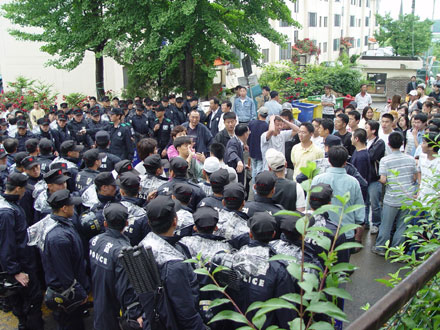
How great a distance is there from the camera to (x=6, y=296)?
4.98 metres

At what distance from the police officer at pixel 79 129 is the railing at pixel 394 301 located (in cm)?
970

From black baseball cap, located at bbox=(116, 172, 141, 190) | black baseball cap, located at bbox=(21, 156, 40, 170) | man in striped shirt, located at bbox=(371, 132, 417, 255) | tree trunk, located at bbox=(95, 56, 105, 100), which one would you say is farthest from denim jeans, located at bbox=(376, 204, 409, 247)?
tree trunk, located at bbox=(95, 56, 105, 100)

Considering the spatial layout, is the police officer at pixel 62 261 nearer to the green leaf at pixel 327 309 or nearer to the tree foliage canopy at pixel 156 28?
the green leaf at pixel 327 309

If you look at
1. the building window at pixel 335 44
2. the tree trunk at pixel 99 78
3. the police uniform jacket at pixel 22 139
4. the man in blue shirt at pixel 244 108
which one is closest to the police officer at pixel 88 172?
the police uniform jacket at pixel 22 139

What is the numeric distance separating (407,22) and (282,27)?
15.6 m

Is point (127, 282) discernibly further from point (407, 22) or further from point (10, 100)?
point (407, 22)

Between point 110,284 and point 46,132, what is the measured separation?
23.3 ft

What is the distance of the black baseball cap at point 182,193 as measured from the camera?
493 centimetres

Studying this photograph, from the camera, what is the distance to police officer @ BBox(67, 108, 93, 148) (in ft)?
34.3

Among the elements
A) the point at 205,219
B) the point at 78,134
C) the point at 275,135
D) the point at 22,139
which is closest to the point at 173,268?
the point at 205,219

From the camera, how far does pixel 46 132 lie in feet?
32.6

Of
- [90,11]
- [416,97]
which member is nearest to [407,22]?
[416,97]

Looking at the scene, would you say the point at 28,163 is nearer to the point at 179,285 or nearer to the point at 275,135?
the point at 179,285

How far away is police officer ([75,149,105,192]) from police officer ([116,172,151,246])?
1235 mm
